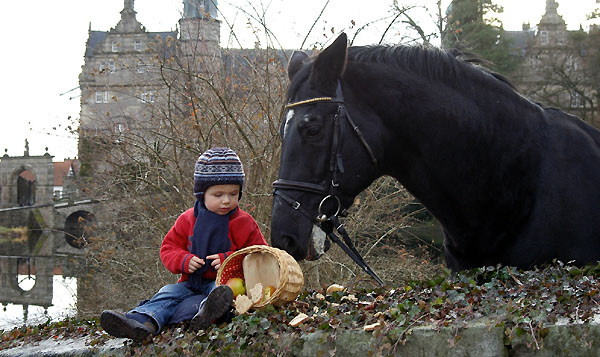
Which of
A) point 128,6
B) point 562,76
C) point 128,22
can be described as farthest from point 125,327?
point 128,6

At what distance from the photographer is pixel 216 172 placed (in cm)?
350

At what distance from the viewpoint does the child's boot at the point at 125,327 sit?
312 centimetres

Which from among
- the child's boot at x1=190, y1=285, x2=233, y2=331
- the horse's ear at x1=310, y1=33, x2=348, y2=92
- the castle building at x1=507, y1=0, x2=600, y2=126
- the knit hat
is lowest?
the child's boot at x1=190, y1=285, x2=233, y2=331

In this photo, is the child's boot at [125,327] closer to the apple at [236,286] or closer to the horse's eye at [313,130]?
the apple at [236,286]

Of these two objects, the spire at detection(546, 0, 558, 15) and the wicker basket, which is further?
the spire at detection(546, 0, 558, 15)

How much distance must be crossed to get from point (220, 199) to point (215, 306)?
2.11ft

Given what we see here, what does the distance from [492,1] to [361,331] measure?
2723 centimetres

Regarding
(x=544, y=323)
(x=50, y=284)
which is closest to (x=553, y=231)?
(x=544, y=323)

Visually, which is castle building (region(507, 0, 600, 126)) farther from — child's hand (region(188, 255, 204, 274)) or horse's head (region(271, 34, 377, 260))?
child's hand (region(188, 255, 204, 274))

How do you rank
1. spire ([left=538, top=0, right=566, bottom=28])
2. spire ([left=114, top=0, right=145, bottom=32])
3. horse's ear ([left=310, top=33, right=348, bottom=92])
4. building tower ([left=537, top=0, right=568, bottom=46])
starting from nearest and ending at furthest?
horse's ear ([left=310, top=33, right=348, bottom=92]) → building tower ([left=537, top=0, right=568, bottom=46]) → spire ([left=538, top=0, right=566, bottom=28]) → spire ([left=114, top=0, right=145, bottom=32])

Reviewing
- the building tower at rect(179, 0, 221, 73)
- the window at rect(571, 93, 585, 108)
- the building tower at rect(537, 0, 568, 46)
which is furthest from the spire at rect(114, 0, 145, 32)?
the building tower at rect(179, 0, 221, 73)

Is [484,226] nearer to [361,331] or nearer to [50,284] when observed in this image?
[361,331]

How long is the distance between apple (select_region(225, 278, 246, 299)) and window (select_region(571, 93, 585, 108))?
27266mm

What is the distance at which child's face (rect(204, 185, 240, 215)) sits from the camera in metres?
3.50
